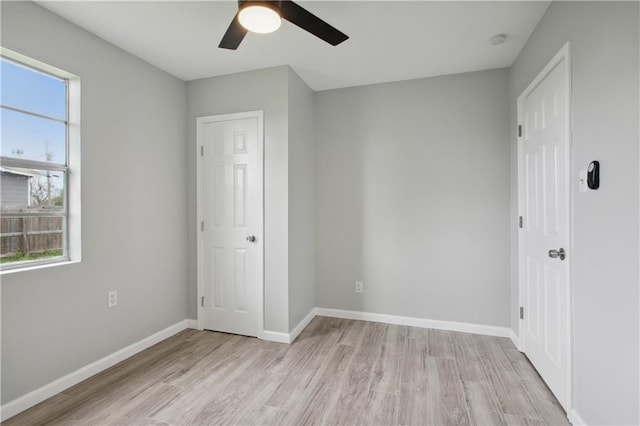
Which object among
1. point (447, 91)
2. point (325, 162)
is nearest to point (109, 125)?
point (325, 162)

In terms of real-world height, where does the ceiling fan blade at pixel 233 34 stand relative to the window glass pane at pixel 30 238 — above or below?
above

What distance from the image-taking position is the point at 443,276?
3145 millimetres

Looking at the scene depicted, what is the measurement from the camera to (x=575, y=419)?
170cm

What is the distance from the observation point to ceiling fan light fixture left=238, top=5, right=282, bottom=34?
157 cm

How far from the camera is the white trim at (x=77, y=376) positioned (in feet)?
6.04

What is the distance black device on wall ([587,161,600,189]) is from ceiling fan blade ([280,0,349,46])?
152 cm

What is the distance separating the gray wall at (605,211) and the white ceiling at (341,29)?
60cm

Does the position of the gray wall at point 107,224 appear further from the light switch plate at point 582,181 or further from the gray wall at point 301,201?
the light switch plate at point 582,181

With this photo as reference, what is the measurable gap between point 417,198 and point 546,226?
4.05 feet

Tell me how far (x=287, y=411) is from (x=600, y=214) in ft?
6.65

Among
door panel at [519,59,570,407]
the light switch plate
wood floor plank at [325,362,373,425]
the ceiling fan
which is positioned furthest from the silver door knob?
the ceiling fan

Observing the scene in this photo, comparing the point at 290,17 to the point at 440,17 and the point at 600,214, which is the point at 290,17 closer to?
the point at 440,17

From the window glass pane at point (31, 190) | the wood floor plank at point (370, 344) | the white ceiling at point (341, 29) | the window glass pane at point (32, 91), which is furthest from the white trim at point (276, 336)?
the white ceiling at point (341, 29)

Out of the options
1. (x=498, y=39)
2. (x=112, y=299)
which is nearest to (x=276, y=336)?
(x=112, y=299)
